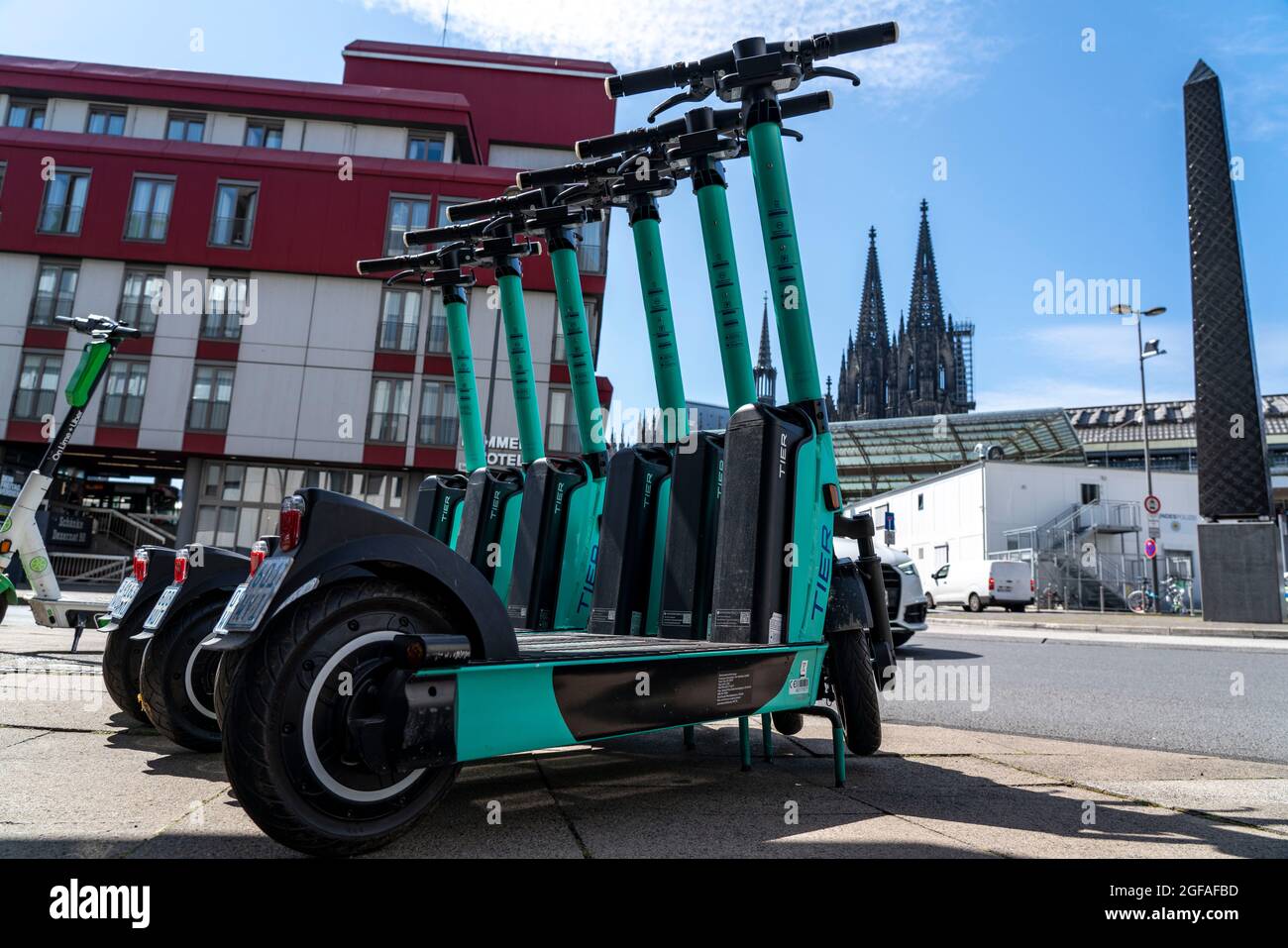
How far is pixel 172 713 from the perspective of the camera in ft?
13.7

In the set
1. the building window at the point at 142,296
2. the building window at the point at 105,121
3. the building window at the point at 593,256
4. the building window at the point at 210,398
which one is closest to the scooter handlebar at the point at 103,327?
the building window at the point at 593,256

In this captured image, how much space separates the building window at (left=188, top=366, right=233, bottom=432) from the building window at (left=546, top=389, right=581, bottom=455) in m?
10.4

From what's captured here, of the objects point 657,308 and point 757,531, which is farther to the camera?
point 657,308

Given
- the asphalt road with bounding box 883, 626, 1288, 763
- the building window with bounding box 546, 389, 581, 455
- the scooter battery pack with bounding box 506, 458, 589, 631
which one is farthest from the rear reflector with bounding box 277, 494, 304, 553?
the building window with bounding box 546, 389, 581, 455

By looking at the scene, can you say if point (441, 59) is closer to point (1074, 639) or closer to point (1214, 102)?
point (1214, 102)

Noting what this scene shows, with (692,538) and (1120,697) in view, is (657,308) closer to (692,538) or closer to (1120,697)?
(692,538)

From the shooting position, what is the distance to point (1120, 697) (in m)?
7.83

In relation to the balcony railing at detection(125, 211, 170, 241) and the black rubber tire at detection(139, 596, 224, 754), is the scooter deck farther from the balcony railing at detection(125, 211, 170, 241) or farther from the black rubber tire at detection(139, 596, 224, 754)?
the balcony railing at detection(125, 211, 170, 241)

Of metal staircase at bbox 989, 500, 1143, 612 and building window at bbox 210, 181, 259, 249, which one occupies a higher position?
building window at bbox 210, 181, 259, 249

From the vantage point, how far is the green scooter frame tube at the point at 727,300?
436 centimetres

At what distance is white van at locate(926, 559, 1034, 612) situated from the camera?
2678 centimetres

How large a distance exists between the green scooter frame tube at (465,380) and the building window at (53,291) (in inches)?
1087

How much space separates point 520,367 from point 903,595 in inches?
299

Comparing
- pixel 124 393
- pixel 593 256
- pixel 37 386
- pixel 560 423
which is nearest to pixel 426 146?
pixel 593 256
